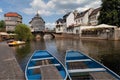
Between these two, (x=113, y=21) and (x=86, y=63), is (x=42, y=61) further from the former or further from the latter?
(x=113, y=21)

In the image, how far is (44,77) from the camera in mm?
11430

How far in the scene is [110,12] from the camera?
60125 mm

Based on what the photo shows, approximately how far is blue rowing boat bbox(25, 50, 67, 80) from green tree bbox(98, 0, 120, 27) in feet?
141

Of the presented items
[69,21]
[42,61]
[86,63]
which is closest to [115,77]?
[86,63]

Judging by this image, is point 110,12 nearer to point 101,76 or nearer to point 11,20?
point 101,76

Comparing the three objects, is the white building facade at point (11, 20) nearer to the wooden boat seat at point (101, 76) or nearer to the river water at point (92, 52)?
the river water at point (92, 52)

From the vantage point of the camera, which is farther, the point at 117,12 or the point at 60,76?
the point at 117,12

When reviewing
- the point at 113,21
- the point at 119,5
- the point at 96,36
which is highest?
the point at 119,5

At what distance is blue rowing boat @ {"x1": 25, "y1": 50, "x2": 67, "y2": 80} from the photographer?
11.6 metres

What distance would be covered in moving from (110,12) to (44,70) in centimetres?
5039

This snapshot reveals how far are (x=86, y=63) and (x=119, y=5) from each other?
1927 inches

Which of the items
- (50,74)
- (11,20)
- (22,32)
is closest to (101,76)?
(50,74)

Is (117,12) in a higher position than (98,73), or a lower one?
higher

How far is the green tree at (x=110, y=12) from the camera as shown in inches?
2329
